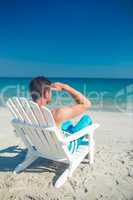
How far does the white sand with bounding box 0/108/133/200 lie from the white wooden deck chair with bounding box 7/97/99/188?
0.44ft

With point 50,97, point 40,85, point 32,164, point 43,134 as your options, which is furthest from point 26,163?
point 40,85

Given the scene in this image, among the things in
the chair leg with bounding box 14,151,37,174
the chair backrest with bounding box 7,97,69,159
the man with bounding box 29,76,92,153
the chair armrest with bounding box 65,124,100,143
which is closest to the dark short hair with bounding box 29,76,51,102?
the man with bounding box 29,76,92,153

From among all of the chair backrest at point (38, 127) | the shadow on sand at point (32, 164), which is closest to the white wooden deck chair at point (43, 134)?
the chair backrest at point (38, 127)

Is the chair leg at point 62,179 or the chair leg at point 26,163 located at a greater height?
the chair leg at point 26,163

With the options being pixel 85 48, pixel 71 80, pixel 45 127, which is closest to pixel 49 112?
pixel 45 127

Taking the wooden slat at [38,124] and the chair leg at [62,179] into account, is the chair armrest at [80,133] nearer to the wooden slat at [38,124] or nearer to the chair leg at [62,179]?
the wooden slat at [38,124]

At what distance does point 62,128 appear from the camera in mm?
4035

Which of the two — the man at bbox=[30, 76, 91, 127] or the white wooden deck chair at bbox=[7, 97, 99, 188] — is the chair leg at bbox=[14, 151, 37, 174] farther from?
the man at bbox=[30, 76, 91, 127]

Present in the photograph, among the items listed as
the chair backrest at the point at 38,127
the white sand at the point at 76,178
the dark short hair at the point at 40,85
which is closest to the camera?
the white sand at the point at 76,178

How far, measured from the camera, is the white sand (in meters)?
3.29

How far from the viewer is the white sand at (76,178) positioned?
329 centimetres

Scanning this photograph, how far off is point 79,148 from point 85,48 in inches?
1382

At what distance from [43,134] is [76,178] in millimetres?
597

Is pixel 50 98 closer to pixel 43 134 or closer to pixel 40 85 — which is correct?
pixel 40 85
